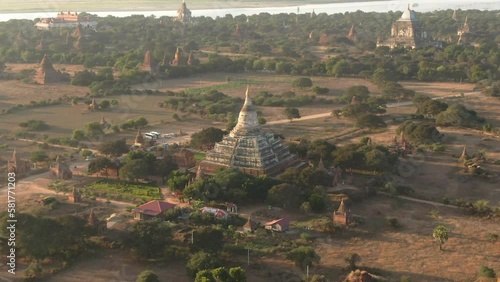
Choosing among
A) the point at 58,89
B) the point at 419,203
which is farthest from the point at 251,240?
the point at 58,89

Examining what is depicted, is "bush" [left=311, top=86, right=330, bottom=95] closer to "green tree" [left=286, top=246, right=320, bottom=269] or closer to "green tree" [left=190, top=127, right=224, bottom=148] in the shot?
"green tree" [left=190, top=127, right=224, bottom=148]

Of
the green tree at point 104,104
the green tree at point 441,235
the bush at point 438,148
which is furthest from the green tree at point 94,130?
the green tree at point 441,235

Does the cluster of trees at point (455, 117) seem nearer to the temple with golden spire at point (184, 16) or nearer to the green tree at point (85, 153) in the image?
the green tree at point (85, 153)

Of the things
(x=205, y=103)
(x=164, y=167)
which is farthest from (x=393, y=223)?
(x=205, y=103)

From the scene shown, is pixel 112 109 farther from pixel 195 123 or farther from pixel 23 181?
pixel 23 181

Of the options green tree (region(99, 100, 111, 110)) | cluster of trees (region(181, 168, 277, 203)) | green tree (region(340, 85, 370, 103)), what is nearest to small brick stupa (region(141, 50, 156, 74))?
green tree (region(99, 100, 111, 110))

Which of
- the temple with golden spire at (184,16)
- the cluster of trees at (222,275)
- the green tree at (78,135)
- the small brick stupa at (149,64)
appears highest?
the temple with golden spire at (184,16)
